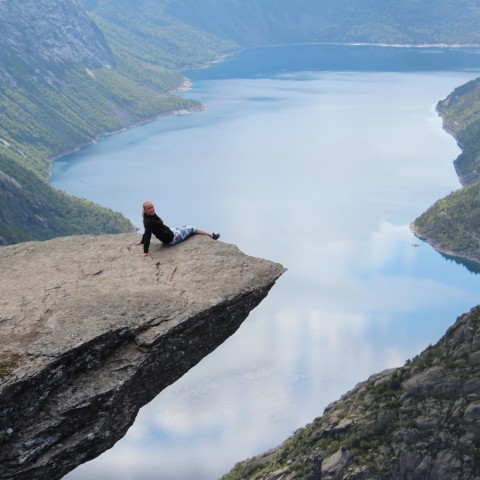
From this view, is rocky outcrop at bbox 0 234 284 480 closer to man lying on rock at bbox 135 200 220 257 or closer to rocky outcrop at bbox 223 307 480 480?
man lying on rock at bbox 135 200 220 257

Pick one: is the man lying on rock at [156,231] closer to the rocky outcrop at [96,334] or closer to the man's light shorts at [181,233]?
the man's light shorts at [181,233]

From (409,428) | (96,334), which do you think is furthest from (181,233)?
(409,428)

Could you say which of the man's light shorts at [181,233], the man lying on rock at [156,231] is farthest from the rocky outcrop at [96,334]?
the man's light shorts at [181,233]

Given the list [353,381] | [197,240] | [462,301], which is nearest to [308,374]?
[353,381]

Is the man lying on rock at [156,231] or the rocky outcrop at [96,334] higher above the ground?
the man lying on rock at [156,231]

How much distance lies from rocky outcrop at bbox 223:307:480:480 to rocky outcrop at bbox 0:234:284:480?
6330 centimetres

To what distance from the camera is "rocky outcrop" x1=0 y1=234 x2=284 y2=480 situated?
21.8 metres

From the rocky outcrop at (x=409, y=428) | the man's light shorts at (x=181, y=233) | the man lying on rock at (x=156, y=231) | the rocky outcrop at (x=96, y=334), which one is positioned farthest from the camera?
the rocky outcrop at (x=409, y=428)

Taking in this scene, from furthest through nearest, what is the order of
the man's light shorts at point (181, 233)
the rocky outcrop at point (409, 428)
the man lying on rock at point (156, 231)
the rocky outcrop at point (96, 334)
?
1. the rocky outcrop at point (409, 428)
2. the man's light shorts at point (181, 233)
3. the man lying on rock at point (156, 231)
4. the rocky outcrop at point (96, 334)

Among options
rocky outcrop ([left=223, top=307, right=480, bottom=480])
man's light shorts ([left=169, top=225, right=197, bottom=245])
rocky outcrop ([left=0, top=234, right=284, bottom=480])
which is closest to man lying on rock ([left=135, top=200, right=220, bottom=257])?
man's light shorts ([left=169, top=225, right=197, bottom=245])

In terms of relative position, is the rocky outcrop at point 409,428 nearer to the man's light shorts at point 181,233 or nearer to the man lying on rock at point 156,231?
the man's light shorts at point 181,233

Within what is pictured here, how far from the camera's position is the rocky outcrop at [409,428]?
83312 millimetres

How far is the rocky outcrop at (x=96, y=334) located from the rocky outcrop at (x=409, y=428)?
6330 cm

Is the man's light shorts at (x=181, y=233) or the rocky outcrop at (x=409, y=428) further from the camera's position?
the rocky outcrop at (x=409, y=428)
